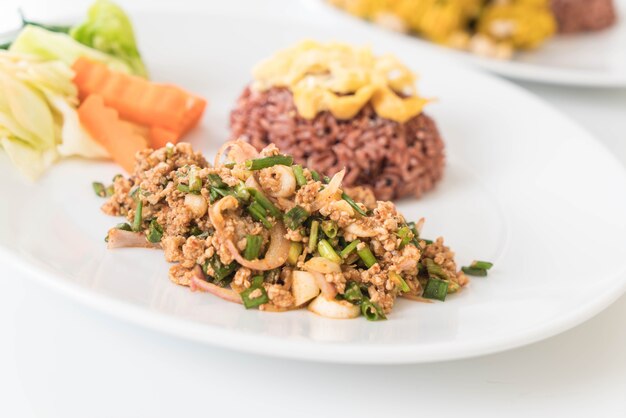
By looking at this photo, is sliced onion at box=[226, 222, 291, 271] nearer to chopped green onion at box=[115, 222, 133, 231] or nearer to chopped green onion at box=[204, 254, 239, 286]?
chopped green onion at box=[204, 254, 239, 286]

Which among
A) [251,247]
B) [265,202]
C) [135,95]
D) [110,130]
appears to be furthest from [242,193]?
[135,95]

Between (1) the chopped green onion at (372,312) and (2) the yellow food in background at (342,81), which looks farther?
(2) the yellow food in background at (342,81)

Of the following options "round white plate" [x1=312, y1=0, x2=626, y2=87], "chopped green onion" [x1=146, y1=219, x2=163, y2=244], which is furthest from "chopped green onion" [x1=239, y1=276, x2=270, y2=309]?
"round white plate" [x1=312, y1=0, x2=626, y2=87]

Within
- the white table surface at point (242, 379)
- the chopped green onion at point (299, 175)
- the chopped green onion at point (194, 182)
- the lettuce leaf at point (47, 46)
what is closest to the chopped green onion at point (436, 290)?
the white table surface at point (242, 379)

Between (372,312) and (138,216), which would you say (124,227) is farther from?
(372,312)

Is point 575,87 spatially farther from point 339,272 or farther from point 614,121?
point 339,272

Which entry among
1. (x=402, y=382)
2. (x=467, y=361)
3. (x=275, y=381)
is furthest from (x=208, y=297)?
(x=467, y=361)

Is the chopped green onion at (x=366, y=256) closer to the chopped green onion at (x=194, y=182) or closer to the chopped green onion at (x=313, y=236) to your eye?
the chopped green onion at (x=313, y=236)

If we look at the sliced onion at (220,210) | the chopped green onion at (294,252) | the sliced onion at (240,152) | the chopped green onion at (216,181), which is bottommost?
the chopped green onion at (294,252)
